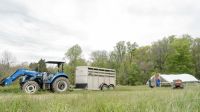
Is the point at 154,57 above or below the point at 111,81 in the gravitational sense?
above

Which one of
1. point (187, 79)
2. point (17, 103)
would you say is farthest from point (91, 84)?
point (187, 79)

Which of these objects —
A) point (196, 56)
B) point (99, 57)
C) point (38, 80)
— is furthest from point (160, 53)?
point (38, 80)

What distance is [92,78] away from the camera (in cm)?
2461

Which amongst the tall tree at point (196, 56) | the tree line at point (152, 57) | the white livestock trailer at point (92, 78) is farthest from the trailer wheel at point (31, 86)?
the tall tree at point (196, 56)

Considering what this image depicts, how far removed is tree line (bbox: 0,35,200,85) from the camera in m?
76.6

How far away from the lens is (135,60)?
84062mm

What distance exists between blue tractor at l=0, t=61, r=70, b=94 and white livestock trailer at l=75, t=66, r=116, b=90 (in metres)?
2.77

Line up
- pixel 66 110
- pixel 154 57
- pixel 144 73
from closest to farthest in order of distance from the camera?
pixel 66 110
pixel 144 73
pixel 154 57

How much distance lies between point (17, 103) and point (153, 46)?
7470 centimetres

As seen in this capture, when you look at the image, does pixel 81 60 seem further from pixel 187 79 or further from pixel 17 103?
pixel 17 103

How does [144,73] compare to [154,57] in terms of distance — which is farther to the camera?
[154,57]

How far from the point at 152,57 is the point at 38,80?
202 ft

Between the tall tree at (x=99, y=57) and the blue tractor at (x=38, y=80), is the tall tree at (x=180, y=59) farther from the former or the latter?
the blue tractor at (x=38, y=80)

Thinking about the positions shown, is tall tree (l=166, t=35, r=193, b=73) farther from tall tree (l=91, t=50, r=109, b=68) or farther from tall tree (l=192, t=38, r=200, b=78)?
tall tree (l=91, t=50, r=109, b=68)
